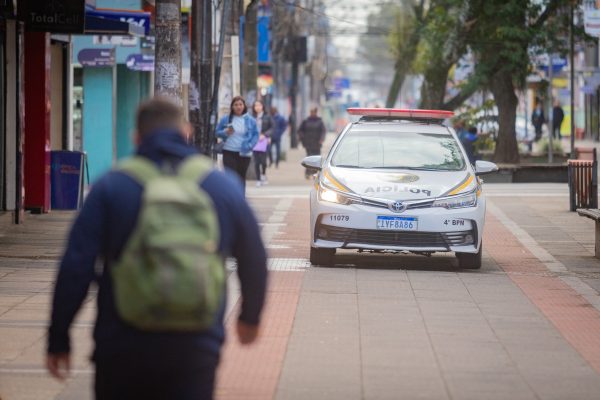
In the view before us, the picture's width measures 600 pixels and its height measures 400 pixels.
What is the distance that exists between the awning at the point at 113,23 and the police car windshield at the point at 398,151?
6419mm

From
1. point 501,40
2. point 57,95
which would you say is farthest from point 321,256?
point 501,40

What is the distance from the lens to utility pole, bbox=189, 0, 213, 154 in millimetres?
18594

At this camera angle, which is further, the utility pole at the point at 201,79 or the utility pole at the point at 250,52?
the utility pole at the point at 250,52

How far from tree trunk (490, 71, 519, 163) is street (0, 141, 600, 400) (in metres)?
18.1

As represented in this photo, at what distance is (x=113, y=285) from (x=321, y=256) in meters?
9.36

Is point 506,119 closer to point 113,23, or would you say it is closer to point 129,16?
point 129,16

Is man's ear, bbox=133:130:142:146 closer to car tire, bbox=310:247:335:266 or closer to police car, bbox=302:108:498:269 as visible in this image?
police car, bbox=302:108:498:269

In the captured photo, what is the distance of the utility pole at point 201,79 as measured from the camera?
1859 cm

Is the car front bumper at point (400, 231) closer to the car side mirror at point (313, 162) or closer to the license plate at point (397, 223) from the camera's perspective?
the license plate at point (397, 223)

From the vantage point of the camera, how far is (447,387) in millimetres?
7719

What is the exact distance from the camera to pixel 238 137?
1886 cm

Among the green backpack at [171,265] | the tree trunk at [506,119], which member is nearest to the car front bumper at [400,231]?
the green backpack at [171,265]

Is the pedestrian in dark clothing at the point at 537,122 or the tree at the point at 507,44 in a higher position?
the tree at the point at 507,44

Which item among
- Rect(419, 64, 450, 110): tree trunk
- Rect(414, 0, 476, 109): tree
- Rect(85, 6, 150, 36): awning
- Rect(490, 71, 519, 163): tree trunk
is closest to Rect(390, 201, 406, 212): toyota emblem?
Rect(85, 6, 150, 36): awning
